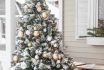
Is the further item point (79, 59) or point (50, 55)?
point (79, 59)

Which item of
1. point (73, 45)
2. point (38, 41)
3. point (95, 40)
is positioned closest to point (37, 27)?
point (38, 41)

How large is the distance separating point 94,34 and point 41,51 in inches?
101

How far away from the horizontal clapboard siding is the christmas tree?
2.67 metres

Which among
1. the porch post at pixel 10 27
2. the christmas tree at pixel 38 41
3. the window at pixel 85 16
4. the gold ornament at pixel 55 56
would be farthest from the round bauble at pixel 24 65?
the window at pixel 85 16

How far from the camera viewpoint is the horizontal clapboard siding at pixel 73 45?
17.9 ft

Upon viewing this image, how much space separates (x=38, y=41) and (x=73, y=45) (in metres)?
2.99

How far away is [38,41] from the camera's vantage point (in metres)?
2.77

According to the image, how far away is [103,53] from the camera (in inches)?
209

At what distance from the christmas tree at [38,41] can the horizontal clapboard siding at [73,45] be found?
267cm

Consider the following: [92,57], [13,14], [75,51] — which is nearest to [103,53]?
[92,57]

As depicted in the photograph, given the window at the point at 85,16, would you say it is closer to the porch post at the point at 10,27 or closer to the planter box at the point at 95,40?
the planter box at the point at 95,40

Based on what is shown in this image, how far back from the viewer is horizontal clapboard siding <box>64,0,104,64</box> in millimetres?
5449

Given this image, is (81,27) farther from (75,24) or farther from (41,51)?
(41,51)

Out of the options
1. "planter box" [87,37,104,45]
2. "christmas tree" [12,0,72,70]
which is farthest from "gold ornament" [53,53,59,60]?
"planter box" [87,37,104,45]
